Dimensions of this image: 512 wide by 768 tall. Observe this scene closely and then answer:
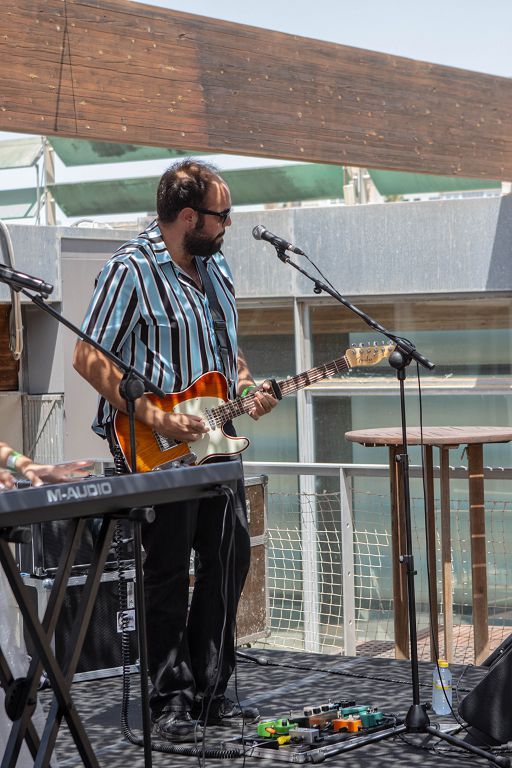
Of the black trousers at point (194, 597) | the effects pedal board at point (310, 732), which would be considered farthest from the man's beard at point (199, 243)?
the effects pedal board at point (310, 732)

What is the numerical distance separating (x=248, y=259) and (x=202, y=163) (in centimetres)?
478

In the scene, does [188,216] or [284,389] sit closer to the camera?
[188,216]

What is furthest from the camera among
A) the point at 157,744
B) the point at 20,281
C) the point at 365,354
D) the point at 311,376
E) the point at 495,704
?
the point at 365,354

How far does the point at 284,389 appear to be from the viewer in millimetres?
3652

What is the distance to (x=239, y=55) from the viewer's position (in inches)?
187

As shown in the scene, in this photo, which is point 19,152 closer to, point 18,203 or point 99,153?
point 18,203

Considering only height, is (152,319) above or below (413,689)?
above

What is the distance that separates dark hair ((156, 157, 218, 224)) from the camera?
3393 mm

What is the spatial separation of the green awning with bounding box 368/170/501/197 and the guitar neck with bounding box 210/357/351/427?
411 cm

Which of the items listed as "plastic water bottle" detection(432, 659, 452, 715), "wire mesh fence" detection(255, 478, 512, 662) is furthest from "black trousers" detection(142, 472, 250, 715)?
"wire mesh fence" detection(255, 478, 512, 662)

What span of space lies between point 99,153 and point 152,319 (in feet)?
15.2

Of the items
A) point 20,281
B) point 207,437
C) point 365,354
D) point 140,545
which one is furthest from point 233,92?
point 140,545

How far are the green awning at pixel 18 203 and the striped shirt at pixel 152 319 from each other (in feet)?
14.0

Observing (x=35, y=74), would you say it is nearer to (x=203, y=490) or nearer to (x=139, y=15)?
(x=139, y=15)
